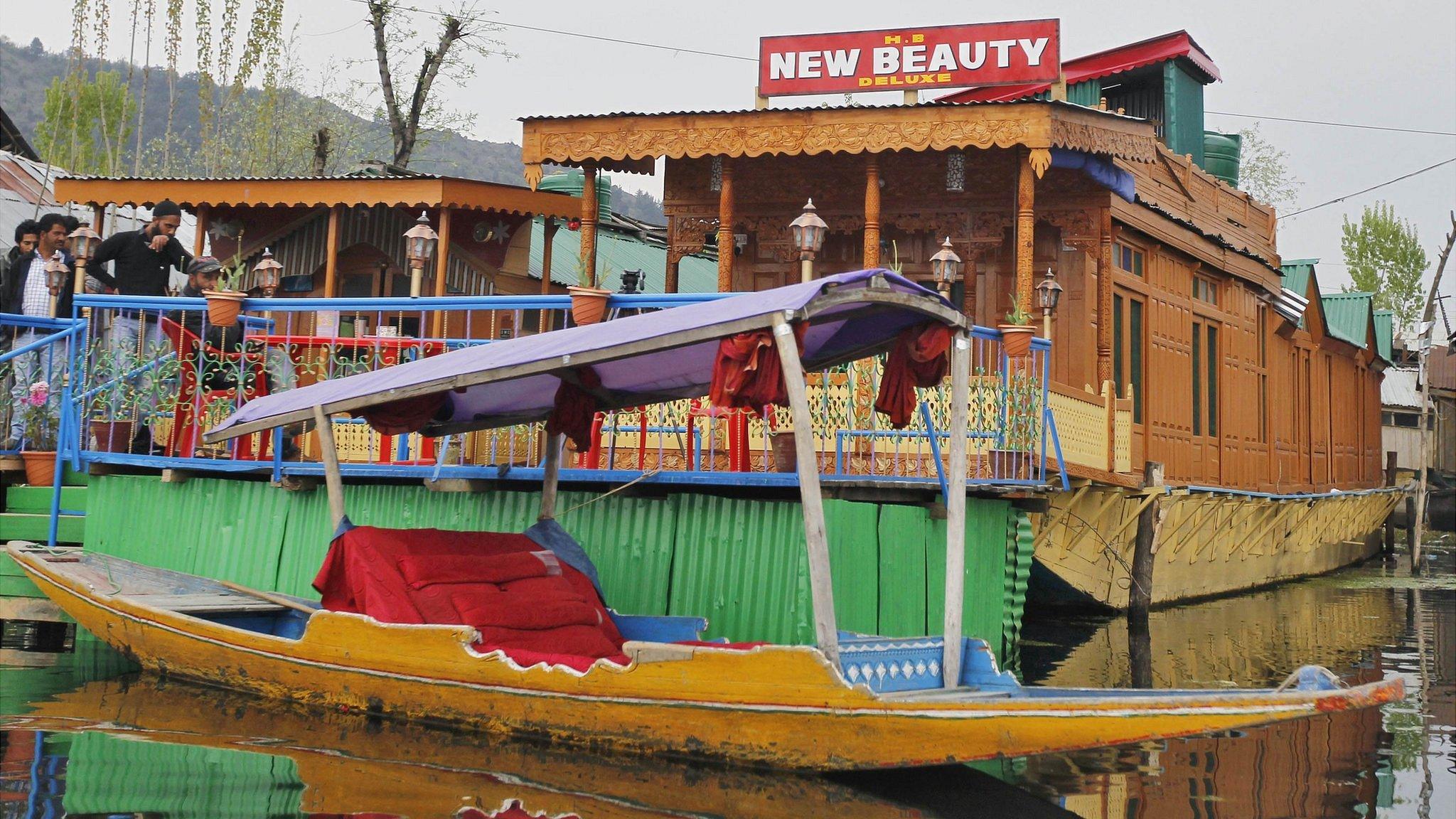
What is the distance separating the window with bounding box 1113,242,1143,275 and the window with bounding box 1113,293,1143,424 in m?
0.37

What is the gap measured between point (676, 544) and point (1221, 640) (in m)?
6.95

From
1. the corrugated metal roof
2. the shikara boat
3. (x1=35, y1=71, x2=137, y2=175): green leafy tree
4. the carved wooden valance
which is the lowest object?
the shikara boat

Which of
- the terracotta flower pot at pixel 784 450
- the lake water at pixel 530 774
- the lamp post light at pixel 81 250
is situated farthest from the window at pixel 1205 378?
the lamp post light at pixel 81 250

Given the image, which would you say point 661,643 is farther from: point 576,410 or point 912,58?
point 912,58

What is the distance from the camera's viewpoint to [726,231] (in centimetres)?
1377

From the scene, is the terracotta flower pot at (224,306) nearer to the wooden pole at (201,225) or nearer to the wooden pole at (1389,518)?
the wooden pole at (201,225)

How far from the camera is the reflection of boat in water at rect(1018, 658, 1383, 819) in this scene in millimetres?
6219

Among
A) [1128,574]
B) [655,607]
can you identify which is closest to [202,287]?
[655,607]

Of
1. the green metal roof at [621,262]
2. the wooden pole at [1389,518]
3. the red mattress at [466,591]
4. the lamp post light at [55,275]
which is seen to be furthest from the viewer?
the wooden pole at [1389,518]

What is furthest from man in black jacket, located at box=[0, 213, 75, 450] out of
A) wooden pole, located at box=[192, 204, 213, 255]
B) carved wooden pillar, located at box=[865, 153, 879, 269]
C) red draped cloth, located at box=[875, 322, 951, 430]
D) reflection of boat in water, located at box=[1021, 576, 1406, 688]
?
reflection of boat in water, located at box=[1021, 576, 1406, 688]

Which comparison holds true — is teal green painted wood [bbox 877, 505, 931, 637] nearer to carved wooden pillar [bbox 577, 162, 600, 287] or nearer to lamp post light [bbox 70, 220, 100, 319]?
carved wooden pillar [bbox 577, 162, 600, 287]

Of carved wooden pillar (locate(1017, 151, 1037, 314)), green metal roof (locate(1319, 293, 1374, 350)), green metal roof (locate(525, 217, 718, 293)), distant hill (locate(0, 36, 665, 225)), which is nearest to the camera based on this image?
carved wooden pillar (locate(1017, 151, 1037, 314))

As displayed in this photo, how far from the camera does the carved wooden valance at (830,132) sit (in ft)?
40.1

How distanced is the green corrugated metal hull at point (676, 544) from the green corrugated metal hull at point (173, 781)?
9.49 feet
